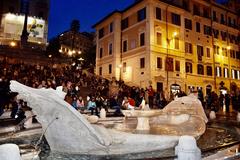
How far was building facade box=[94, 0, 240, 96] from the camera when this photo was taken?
106 feet

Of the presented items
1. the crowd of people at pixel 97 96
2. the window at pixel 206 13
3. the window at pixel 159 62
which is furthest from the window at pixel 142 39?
the window at pixel 206 13

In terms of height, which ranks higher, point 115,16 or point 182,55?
point 115,16

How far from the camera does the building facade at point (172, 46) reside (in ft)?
106

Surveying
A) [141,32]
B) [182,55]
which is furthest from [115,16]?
[182,55]

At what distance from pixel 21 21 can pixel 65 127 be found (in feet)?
205

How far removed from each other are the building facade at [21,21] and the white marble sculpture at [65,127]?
178ft

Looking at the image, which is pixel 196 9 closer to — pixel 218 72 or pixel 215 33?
pixel 215 33

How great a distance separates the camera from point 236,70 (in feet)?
141

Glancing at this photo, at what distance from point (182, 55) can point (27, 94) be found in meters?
31.3

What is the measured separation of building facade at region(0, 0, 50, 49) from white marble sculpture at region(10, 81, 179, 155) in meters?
54.3

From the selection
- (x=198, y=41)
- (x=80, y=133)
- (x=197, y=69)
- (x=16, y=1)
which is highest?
(x=16, y=1)

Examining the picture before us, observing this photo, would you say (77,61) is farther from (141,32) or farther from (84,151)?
(84,151)

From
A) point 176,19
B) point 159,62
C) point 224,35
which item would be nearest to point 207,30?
point 224,35

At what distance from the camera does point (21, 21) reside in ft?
201
